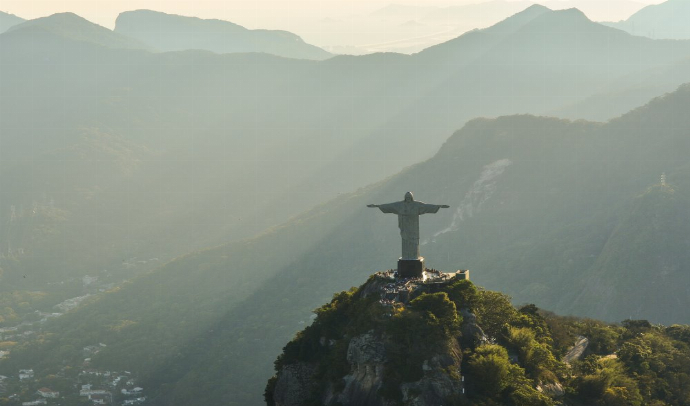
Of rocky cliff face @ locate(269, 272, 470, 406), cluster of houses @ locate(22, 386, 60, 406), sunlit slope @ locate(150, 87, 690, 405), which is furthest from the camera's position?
cluster of houses @ locate(22, 386, 60, 406)

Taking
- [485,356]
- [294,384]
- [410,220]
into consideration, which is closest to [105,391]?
[294,384]

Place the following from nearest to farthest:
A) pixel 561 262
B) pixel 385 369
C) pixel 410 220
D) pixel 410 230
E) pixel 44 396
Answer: pixel 385 369
pixel 410 220
pixel 410 230
pixel 561 262
pixel 44 396

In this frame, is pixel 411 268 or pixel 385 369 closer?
pixel 385 369

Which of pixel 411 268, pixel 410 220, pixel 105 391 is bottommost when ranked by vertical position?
pixel 105 391

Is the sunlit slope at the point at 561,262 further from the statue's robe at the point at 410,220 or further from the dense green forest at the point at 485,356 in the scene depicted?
the statue's robe at the point at 410,220

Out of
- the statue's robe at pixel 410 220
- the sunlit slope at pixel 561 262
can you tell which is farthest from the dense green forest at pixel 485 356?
the sunlit slope at pixel 561 262

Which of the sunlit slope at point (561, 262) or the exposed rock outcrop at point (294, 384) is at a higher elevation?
the exposed rock outcrop at point (294, 384)

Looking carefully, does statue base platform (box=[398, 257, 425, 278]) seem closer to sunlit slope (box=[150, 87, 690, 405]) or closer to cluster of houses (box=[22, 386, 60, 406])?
sunlit slope (box=[150, 87, 690, 405])

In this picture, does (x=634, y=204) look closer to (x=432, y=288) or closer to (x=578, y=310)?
(x=578, y=310)

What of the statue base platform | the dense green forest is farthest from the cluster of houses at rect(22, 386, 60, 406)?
the statue base platform

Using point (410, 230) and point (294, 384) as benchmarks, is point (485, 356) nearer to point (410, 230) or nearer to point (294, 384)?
point (410, 230)

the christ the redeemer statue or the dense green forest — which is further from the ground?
the christ the redeemer statue
